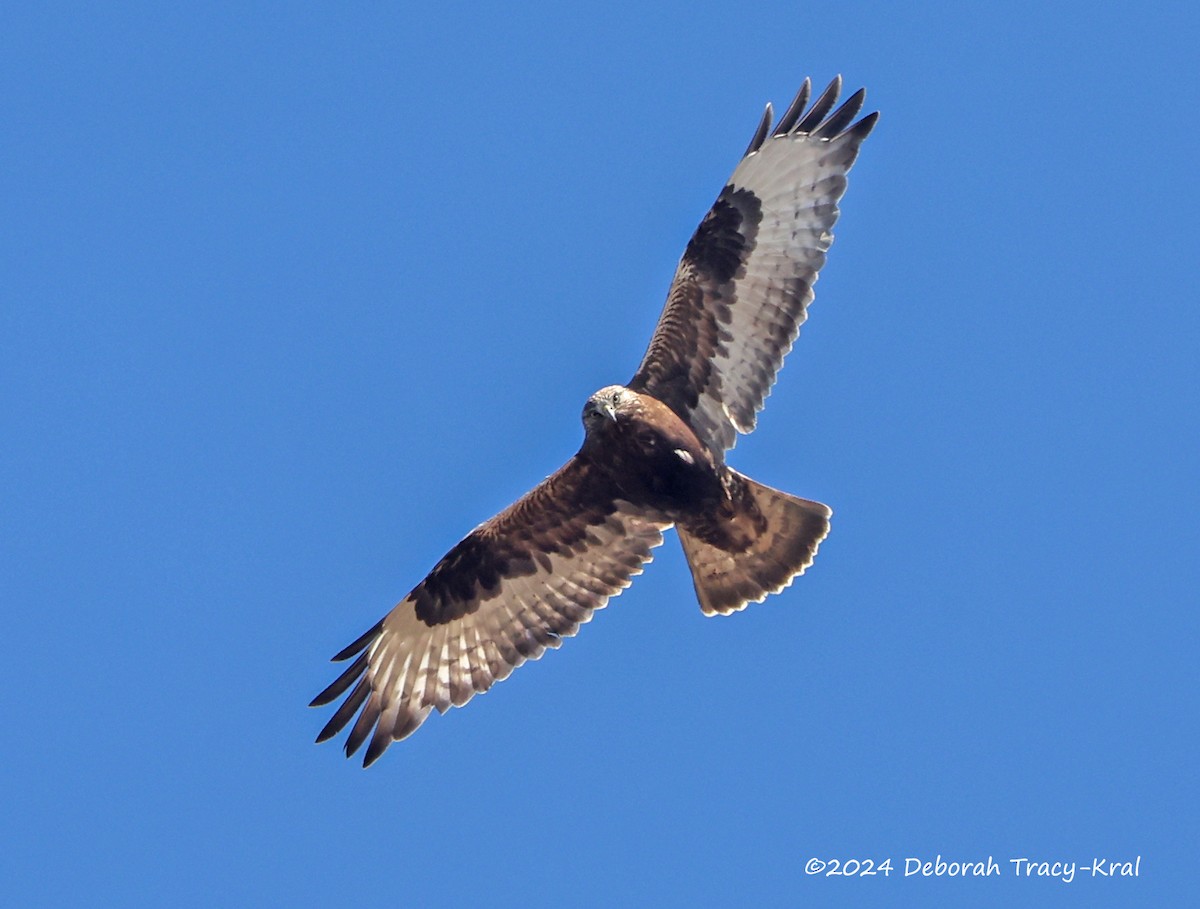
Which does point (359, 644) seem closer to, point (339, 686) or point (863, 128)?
point (339, 686)

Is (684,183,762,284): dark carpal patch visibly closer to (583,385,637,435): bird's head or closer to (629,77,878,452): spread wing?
(629,77,878,452): spread wing

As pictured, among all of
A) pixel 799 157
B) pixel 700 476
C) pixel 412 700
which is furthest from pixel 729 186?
pixel 412 700

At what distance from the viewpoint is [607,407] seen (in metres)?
14.9

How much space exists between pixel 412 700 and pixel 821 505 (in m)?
3.16

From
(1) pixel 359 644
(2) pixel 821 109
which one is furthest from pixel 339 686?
(2) pixel 821 109

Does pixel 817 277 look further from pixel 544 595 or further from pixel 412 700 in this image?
pixel 412 700

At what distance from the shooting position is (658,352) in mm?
15414

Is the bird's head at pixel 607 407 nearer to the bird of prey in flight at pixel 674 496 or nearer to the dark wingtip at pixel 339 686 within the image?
the bird of prey in flight at pixel 674 496

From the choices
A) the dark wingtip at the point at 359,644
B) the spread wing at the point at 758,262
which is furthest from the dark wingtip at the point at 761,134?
the dark wingtip at the point at 359,644

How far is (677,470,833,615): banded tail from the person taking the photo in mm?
15547

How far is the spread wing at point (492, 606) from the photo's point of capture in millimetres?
15750

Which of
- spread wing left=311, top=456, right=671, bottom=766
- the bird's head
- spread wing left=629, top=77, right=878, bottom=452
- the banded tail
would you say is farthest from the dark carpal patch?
spread wing left=311, top=456, right=671, bottom=766

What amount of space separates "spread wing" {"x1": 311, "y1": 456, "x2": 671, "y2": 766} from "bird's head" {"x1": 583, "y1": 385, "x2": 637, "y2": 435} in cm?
75

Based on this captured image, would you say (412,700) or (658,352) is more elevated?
(658,352)
